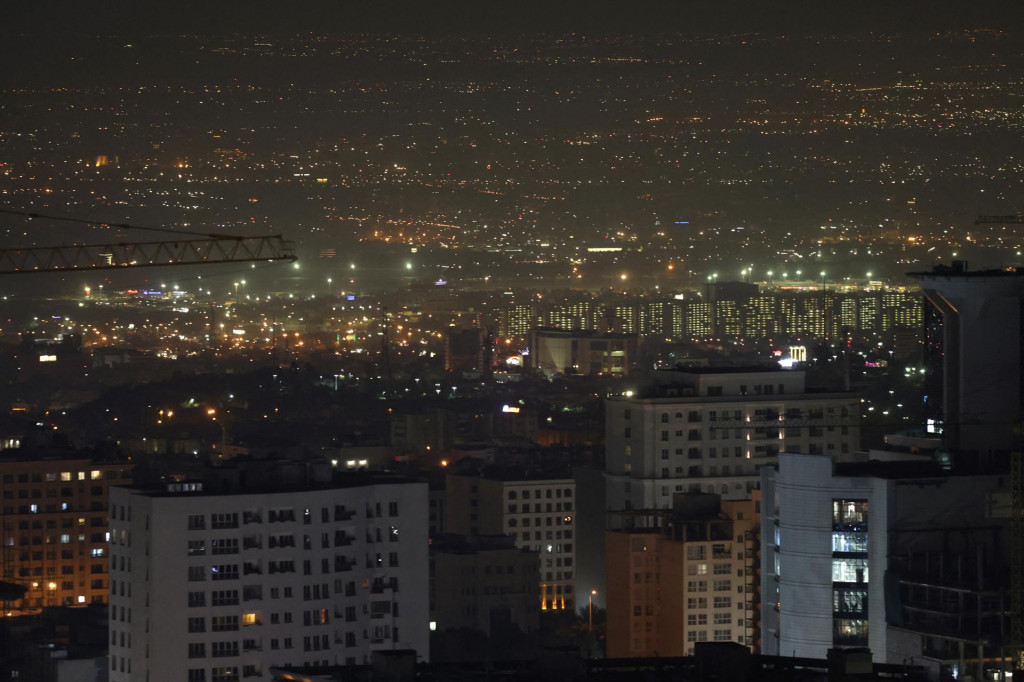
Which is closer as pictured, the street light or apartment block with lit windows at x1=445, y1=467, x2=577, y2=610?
the street light

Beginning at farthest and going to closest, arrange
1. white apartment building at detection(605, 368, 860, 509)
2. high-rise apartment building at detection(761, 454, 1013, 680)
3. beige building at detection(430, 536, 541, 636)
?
1. white apartment building at detection(605, 368, 860, 509)
2. beige building at detection(430, 536, 541, 636)
3. high-rise apartment building at detection(761, 454, 1013, 680)

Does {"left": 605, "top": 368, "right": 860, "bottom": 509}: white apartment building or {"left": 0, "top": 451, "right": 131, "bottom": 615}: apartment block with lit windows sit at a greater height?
{"left": 605, "top": 368, "right": 860, "bottom": 509}: white apartment building

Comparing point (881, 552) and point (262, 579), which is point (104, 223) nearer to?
point (262, 579)

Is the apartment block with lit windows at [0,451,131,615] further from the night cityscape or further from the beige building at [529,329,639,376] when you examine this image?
the beige building at [529,329,639,376]

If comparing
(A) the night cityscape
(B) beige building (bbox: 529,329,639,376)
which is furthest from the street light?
(B) beige building (bbox: 529,329,639,376)

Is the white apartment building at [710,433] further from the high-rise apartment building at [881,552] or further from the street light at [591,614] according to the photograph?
the high-rise apartment building at [881,552]

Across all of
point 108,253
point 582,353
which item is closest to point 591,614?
point 108,253
